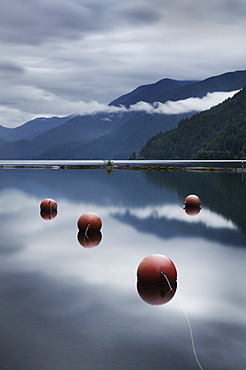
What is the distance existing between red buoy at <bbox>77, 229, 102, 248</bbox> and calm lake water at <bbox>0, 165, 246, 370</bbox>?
0.41 meters

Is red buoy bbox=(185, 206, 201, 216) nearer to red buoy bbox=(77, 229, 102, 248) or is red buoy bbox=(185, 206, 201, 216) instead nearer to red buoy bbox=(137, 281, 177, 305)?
red buoy bbox=(77, 229, 102, 248)

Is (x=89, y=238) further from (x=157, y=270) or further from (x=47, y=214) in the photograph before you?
(x=47, y=214)

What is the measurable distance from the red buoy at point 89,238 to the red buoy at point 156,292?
29.6 feet

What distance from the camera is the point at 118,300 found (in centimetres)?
1647

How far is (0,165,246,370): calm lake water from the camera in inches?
476

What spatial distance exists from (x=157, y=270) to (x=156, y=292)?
832 mm

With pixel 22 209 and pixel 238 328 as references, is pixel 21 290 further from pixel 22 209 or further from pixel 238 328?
pixel 22 209

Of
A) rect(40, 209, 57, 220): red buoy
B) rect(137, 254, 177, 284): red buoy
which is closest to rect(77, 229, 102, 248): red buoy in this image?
rect(40, 209, 57, 220): red buoy

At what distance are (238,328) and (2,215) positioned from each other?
29254 millimetres

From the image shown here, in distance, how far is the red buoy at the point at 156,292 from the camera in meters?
16.6

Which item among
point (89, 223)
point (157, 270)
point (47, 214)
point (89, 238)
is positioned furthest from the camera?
point (47, 214)

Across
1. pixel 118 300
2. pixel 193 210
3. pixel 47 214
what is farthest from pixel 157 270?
pixel 193 210

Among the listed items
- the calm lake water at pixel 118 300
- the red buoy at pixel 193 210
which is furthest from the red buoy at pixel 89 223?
the red buoy at pixel 193 210

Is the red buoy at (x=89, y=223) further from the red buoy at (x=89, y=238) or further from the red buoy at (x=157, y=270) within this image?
the red buoy at (x=157, y=270)
